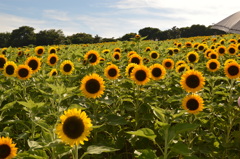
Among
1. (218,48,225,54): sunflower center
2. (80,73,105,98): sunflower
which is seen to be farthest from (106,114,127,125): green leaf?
(218,48,225,54): sunflower center

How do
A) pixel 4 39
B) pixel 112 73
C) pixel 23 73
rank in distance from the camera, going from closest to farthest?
pixel 112 73 → pixel 23 73 → pixel 4 39

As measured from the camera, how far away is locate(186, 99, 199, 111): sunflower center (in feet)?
13.1

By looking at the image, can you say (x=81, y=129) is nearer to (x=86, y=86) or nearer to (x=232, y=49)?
(x=86, y=86)

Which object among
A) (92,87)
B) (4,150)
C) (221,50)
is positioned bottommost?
(4,150)

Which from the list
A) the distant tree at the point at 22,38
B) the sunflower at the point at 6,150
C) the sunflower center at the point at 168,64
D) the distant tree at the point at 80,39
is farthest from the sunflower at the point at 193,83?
the distant tree at the point at 22,38

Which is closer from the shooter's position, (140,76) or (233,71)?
(140,76)

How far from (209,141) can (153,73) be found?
1817 millimetres

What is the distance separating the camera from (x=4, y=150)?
2.72 metres

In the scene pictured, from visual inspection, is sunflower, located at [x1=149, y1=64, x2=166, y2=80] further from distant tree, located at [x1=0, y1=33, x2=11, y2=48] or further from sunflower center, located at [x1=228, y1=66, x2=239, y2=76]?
distant tree, located at [x1=0, y1=33, x2=11, y2=48]

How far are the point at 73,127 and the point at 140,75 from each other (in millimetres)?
2655

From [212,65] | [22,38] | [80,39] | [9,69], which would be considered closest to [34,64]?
[9,69]

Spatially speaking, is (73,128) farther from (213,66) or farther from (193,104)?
(213,66)

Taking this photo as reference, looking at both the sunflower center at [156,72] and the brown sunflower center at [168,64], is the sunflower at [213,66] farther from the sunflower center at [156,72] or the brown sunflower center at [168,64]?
the sunflower center at [156,72]

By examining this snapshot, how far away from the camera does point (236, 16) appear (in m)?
15.6
